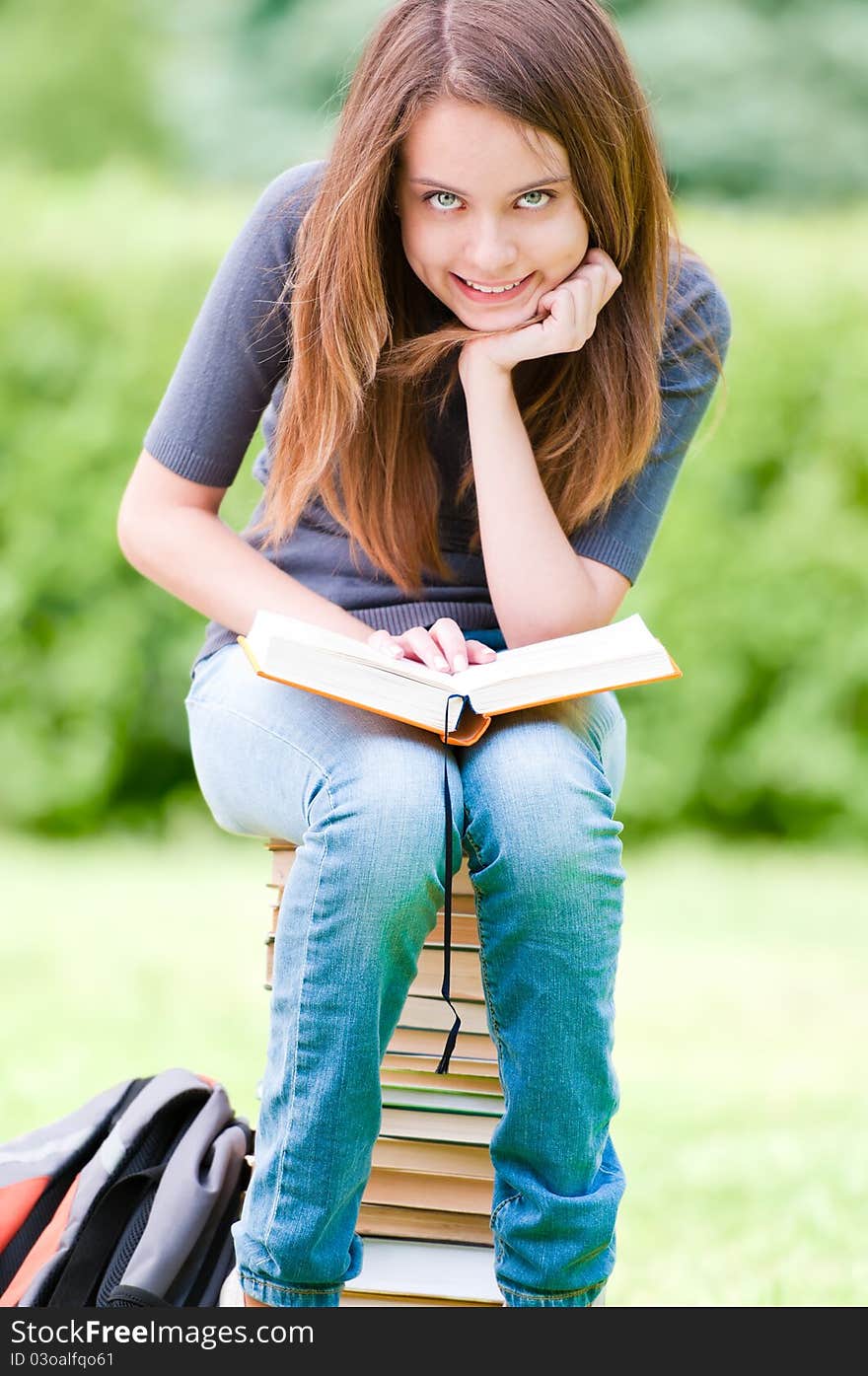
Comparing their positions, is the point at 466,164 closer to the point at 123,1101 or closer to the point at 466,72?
the point at 466,72

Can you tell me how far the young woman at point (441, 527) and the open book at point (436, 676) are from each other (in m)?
0.05

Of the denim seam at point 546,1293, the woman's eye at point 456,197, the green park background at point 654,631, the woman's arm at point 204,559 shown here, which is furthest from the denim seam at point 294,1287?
the green park background at point 654,631

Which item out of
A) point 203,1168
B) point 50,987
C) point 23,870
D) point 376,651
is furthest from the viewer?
point 23,870

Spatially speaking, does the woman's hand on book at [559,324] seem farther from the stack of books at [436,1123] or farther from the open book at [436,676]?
the stack of books at [436,1123]

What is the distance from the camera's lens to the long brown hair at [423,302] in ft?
4.85

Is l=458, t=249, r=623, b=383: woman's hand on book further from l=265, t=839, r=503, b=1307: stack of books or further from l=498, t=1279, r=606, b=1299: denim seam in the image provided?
l=498, t=1279, r=606, b=1299: denim seam

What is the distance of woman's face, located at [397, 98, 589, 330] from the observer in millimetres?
1472

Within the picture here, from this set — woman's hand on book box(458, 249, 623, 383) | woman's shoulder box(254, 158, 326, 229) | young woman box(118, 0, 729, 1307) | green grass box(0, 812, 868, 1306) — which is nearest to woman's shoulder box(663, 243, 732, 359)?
young woman box(118, 0, 729, 1307)

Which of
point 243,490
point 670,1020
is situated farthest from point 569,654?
point 243,490

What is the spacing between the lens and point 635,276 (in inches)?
65.1

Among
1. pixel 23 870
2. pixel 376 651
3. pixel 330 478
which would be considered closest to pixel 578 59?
pixel 330 478

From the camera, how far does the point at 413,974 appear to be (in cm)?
132

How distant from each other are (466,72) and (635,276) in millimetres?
319

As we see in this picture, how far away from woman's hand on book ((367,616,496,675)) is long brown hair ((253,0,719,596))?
14cm
